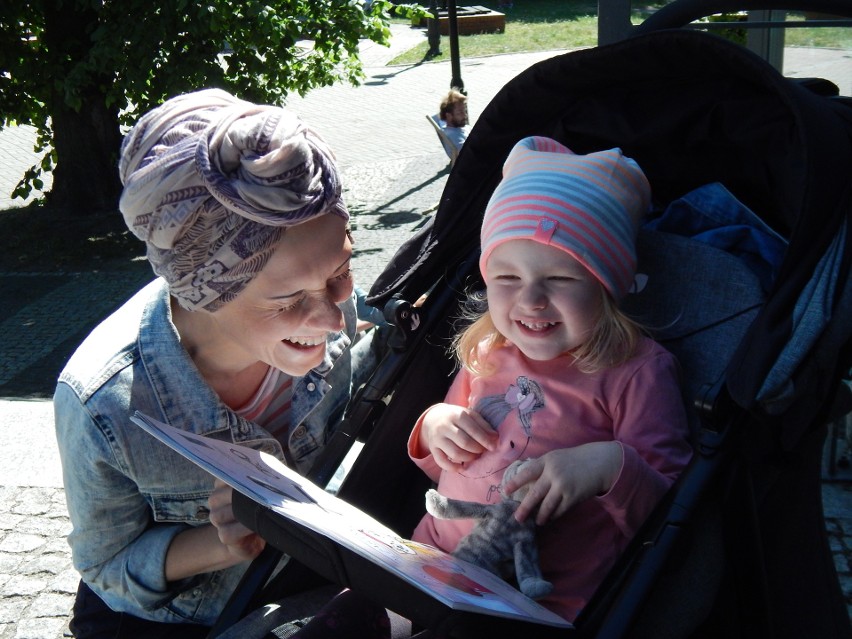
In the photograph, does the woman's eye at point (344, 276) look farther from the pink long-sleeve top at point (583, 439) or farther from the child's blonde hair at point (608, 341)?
the child's blonde hair at point (608, 341)

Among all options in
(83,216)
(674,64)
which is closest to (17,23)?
(83,216)

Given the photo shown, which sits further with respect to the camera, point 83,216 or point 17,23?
point 83,216

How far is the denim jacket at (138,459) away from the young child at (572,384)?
566 millimetres

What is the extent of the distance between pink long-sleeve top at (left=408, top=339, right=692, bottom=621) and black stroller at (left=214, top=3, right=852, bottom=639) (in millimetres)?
119

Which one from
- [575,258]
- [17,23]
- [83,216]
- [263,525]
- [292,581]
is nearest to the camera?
[263,525]

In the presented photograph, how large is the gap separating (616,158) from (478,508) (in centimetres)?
82

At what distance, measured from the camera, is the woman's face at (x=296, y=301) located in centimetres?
189

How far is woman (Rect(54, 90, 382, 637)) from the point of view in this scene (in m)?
1.79

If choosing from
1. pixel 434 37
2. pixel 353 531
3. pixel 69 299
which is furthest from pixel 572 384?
pixel 434 37

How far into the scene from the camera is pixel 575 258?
1924 mm

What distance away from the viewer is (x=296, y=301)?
194cm

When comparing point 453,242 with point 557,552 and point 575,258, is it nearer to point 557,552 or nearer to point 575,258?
point 575,258

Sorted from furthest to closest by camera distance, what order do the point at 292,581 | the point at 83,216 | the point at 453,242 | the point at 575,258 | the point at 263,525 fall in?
1. the point at 83,216
2. the point at 453,242
3. the point at 292,581
4. the point at 575,258
5. the point at 263,525

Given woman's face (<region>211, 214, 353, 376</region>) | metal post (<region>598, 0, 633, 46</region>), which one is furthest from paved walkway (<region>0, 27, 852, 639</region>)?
woman's face (<region>211, 214, 353, 376</region>)
